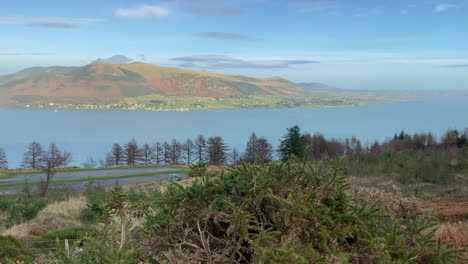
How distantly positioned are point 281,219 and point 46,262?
70.4 inches

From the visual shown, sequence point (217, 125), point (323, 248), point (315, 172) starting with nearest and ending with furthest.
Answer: point (323, 248), point (315, 172), point (217, 125)

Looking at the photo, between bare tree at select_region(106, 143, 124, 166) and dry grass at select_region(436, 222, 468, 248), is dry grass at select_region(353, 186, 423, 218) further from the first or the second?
bare tree at select_region(106, 143, 124, 166)

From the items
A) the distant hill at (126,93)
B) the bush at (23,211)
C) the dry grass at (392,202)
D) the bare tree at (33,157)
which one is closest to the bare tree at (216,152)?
the bare tree at (33,157)

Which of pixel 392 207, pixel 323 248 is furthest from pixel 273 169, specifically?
pixel 392 207

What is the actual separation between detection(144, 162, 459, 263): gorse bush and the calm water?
61702 mm

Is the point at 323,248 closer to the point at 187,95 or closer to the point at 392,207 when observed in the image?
the point at 392,207

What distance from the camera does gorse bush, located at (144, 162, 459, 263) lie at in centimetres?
217

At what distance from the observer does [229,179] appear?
2629mm

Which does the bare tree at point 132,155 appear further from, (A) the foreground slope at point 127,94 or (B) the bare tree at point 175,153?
(A) the foreground slope at point 127,94

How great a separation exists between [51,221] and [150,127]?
101m

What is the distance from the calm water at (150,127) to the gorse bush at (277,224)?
61702 mm

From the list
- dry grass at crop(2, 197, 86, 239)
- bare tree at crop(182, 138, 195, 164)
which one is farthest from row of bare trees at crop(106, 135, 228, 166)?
dry grass at crop(2, 197, 86, 239)

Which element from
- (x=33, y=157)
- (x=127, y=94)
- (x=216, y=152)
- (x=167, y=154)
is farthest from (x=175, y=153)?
(x=127, y=94)

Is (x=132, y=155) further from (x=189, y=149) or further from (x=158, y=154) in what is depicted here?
(x=189, y=149)
